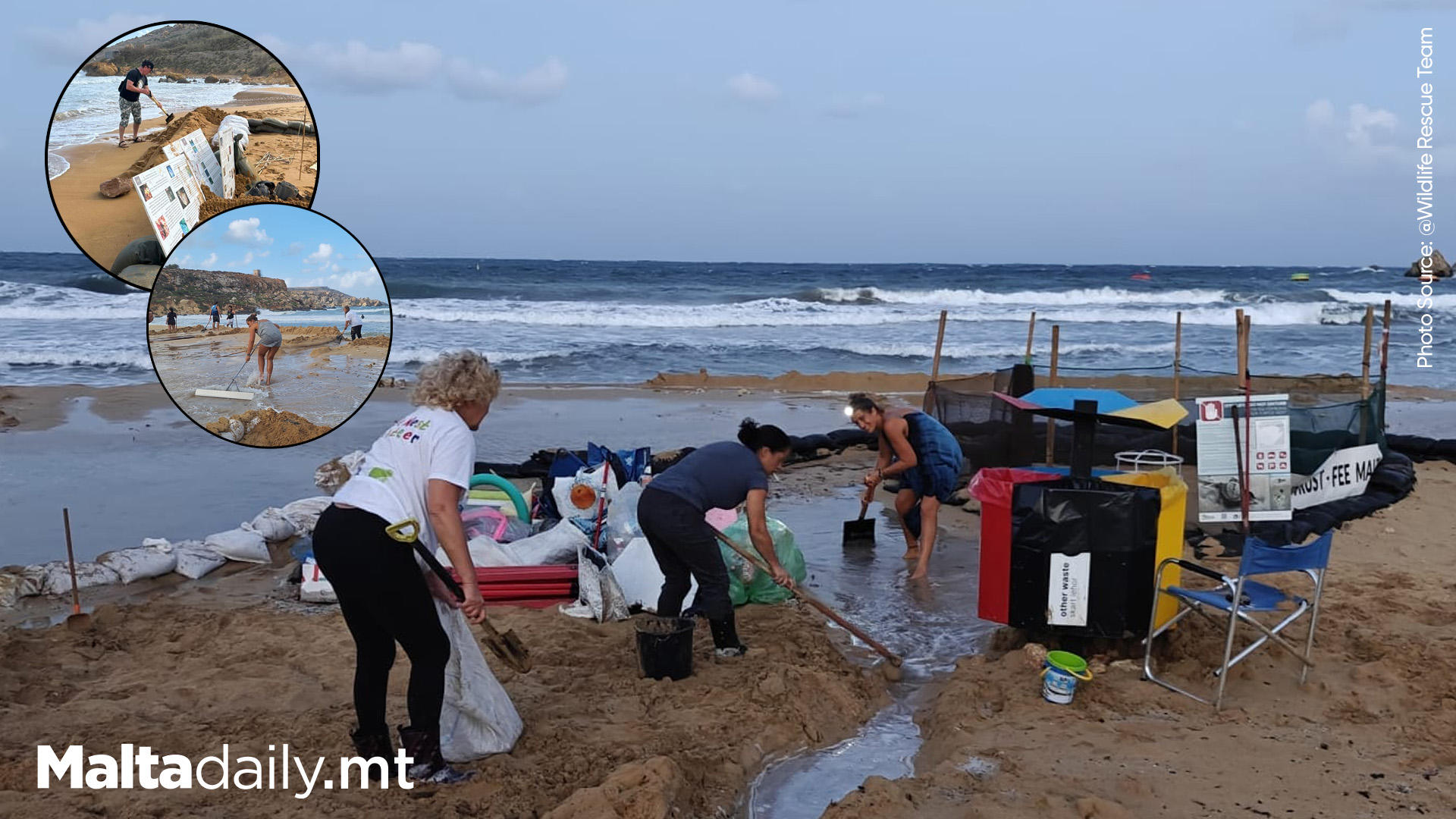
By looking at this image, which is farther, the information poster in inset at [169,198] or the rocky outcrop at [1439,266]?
the rocky outcrop at [1439,266]

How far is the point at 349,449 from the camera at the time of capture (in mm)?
11531

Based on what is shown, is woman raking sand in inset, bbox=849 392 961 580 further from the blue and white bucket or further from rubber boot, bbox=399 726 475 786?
rubber boot, bbox=399 726 475 786

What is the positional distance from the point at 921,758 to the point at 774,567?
1.24m

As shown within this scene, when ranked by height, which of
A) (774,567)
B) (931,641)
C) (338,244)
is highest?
(338,244)

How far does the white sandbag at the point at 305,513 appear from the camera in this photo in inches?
312

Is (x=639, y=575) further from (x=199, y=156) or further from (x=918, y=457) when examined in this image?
(x=199, y=156)

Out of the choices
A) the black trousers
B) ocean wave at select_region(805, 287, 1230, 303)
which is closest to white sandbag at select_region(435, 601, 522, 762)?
the black trousers

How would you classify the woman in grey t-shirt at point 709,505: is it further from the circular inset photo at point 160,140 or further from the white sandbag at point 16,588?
the white sandbag at point 16,588

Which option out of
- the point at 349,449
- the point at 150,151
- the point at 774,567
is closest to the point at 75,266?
the point at 349,449

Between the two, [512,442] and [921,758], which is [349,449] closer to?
[512,442]

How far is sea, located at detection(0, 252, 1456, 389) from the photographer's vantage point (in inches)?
826

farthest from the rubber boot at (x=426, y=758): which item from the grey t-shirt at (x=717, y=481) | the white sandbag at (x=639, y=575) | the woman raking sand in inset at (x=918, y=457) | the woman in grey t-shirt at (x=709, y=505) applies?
the woman raking sand in inset at (x=918, y=457)

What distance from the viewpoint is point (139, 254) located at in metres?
1.54

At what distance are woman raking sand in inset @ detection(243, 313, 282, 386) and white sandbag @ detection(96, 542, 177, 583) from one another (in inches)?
210
